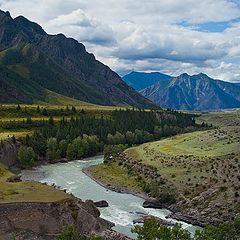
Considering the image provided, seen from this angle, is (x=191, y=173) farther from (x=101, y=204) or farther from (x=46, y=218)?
(x=46, y=218)

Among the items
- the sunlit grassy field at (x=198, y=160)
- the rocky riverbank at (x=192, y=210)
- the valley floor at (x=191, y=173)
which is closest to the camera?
the rocky riverbank at (x=192, y=210)

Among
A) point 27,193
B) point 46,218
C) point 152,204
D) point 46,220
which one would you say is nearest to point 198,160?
point 152,204

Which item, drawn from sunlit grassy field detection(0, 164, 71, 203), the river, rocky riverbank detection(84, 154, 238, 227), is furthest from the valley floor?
sunlit grassy field detection(0, 164, 71, 203)

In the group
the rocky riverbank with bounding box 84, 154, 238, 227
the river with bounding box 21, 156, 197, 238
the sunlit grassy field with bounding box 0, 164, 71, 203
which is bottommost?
the river with bounding box 21, 156, 197, 238

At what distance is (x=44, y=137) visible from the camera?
192 meters

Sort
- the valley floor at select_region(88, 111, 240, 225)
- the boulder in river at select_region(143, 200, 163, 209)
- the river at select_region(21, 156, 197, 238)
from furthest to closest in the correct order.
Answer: the boulder in river at select_region(143, 200, 163, 209), the valley floor at select_region(88, 111, 240, 225), the river at select_region(21, 156, 197, 238)

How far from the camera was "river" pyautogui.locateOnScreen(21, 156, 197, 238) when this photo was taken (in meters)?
93.6

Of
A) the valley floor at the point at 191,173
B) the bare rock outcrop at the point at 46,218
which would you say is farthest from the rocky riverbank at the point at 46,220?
the valley floor at the point at 191,173

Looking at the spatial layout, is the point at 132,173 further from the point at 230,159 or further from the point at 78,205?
the point at 78,205

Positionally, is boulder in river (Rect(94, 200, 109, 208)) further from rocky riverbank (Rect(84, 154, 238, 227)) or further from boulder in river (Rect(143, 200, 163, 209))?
rocky riverbank (Rect(84, 154, 238, 227))

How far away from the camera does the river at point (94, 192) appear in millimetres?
93625

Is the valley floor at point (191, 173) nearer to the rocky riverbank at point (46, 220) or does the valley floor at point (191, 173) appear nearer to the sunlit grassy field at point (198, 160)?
the sunlit grassy field at point (198, 160)

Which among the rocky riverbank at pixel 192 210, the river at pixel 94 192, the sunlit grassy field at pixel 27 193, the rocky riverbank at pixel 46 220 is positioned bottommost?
the river at pixel 94 192

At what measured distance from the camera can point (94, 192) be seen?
120 meters
